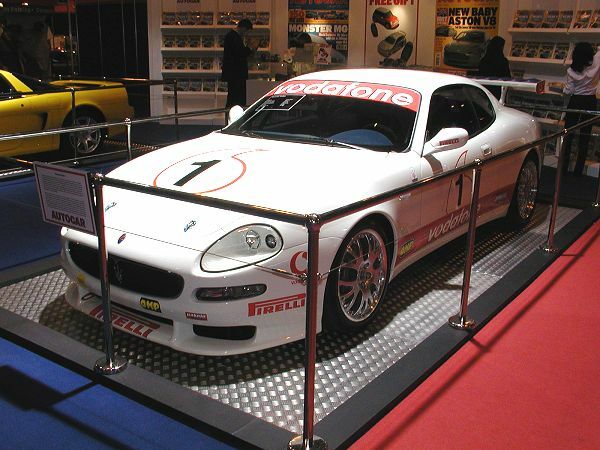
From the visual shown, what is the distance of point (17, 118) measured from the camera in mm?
7730

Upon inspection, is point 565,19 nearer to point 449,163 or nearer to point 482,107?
point 482,107

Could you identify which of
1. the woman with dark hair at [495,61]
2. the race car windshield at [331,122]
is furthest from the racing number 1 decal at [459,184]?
the woman with dark hair at [495,61]

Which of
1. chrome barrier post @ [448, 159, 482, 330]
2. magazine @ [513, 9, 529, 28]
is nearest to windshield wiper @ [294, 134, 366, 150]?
chrome barrier post @ [448, 159, 482, 330]

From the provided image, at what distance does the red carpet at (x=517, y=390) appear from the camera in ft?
9.91

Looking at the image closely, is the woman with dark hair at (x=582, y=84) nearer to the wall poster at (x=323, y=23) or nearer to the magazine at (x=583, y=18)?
the magazine at (x=583, y=18)

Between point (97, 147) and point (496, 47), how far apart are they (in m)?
5.59

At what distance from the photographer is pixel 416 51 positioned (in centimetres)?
1184

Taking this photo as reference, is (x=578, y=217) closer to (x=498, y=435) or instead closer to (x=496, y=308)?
(x=496, y=308)

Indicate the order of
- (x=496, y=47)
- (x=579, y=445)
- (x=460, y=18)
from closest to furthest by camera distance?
(x=579, y=445)
(x=496, y=47)
(x=460, y=18)

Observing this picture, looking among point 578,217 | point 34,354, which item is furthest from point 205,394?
point 578,217

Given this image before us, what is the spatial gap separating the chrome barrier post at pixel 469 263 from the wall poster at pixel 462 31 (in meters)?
7.69

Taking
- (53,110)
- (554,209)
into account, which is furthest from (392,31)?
(554,209)

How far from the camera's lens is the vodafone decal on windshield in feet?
14.9

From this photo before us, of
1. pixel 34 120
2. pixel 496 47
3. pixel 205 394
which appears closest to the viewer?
pixel 205 394
